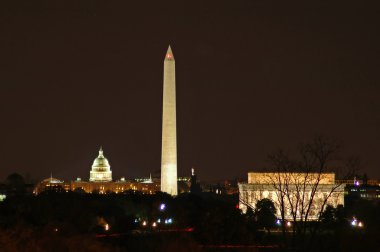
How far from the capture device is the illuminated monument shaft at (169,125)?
535ft

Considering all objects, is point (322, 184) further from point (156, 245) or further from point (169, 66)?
point (156, 245)

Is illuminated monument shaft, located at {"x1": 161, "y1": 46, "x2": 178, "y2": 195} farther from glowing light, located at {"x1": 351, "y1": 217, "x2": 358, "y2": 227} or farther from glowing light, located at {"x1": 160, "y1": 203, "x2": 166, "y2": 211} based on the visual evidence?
glowing light, located at {"x1": 351, "y1": 217, "x2": 358, "y2": 227}

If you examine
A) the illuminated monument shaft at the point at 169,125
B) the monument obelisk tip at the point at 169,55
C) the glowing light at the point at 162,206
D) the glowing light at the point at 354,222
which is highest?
the monument obelisk tip at the point at 169,55

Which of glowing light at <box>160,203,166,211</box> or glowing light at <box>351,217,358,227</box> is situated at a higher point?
glowing light at <box>160,203,166,211</box>

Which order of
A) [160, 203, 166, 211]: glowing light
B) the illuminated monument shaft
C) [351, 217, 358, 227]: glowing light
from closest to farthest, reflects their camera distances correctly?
[351, 217, 358, 227]: glowing light
[160, 203, 166, 211]: glowing light
the illuminated monument shaft

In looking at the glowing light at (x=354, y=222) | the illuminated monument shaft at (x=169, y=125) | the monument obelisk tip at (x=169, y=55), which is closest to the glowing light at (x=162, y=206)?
the glowing light at (x=354, y=222)

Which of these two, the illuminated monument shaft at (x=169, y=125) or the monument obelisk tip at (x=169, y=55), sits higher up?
the monument obelisk tip at (x=169, y=55)

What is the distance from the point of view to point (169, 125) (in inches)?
6531

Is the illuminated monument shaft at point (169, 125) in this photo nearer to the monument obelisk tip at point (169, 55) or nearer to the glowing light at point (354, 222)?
the monument obelisk tip at point (169, 55)

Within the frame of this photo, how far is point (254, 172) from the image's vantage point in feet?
497

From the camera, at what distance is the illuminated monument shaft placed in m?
163

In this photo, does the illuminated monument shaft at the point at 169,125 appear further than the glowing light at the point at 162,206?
Yes

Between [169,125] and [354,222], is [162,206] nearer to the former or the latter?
[354,222]

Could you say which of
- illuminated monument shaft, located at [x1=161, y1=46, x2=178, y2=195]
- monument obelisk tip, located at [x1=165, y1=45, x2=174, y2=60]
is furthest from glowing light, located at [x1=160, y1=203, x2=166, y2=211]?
monument obelisk tip, located at [x1=165, y1=45, x2=174, y2=60]
